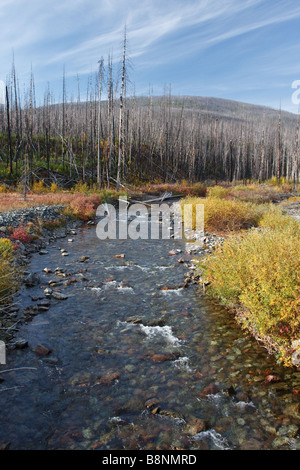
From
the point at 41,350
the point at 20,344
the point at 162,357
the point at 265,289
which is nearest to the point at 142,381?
the point at 162,357

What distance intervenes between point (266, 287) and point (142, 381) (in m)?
2.39

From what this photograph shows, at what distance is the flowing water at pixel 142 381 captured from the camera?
3439mm

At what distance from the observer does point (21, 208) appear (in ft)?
48.2

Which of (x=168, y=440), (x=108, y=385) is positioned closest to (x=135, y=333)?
(x=108, y=385)

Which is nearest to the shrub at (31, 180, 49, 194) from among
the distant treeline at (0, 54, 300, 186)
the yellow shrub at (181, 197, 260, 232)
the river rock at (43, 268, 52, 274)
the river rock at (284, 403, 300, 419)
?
the distant treeline at (0, 54, 300, 186)

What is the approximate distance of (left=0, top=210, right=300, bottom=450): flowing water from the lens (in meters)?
3.44

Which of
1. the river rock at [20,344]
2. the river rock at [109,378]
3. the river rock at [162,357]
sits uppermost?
the river rock at [20,344]

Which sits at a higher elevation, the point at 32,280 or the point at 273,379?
the point at 32,280

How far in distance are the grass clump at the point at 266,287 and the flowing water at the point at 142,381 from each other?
0.34 metres

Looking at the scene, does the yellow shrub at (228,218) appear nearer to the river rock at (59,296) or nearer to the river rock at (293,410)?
the river rock at (59,296)

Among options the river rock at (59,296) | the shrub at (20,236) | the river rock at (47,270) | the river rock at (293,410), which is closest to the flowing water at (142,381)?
the river rock at (293,410)

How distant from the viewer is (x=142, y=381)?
439 centimetres

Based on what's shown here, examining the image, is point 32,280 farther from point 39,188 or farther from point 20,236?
point 39,188

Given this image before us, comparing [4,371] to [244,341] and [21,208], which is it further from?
[21,208]
